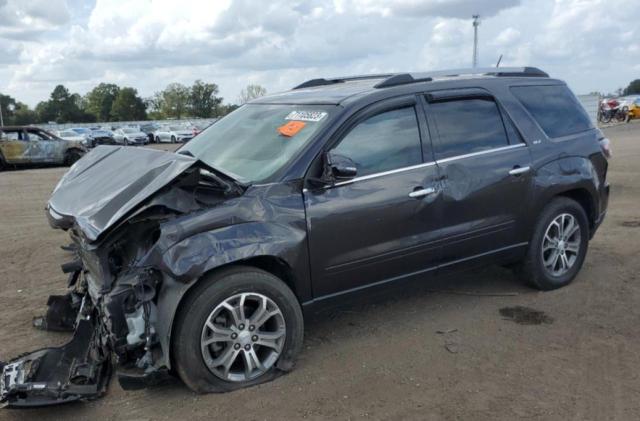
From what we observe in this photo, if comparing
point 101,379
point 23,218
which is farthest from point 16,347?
point 23,218

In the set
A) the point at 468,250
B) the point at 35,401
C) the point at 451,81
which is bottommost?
the point at 35,401

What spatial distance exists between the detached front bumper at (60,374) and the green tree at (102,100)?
119 metres

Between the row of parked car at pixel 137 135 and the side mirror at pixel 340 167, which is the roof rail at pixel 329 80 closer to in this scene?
the side mirror at pixel 340 167

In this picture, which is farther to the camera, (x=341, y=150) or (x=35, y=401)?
(x=341, y=150)

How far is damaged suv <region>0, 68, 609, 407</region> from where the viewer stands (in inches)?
136

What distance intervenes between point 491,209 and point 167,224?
2605 millimetres

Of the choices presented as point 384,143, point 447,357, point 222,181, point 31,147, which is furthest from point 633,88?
point 222,181

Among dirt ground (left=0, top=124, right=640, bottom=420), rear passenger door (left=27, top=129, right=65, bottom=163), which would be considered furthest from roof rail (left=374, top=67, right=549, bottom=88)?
rear passenger door (left=27, top=129, right=65, bottom=163)

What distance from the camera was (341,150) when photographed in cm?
404

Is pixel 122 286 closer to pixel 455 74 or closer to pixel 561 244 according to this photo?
pixel 455 74

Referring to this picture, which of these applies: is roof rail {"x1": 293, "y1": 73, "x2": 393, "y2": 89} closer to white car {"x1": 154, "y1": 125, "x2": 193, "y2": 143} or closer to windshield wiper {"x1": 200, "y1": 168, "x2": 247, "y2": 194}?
windshield wiper {"x1": 200, "y1": 168, "x2": 247, "y2": 194}

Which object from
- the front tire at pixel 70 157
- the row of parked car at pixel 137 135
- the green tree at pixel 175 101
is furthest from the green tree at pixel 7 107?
the front tire at pixel 70 157

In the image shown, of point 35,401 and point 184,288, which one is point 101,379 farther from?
point 184,288

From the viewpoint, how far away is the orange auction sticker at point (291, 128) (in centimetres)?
415
